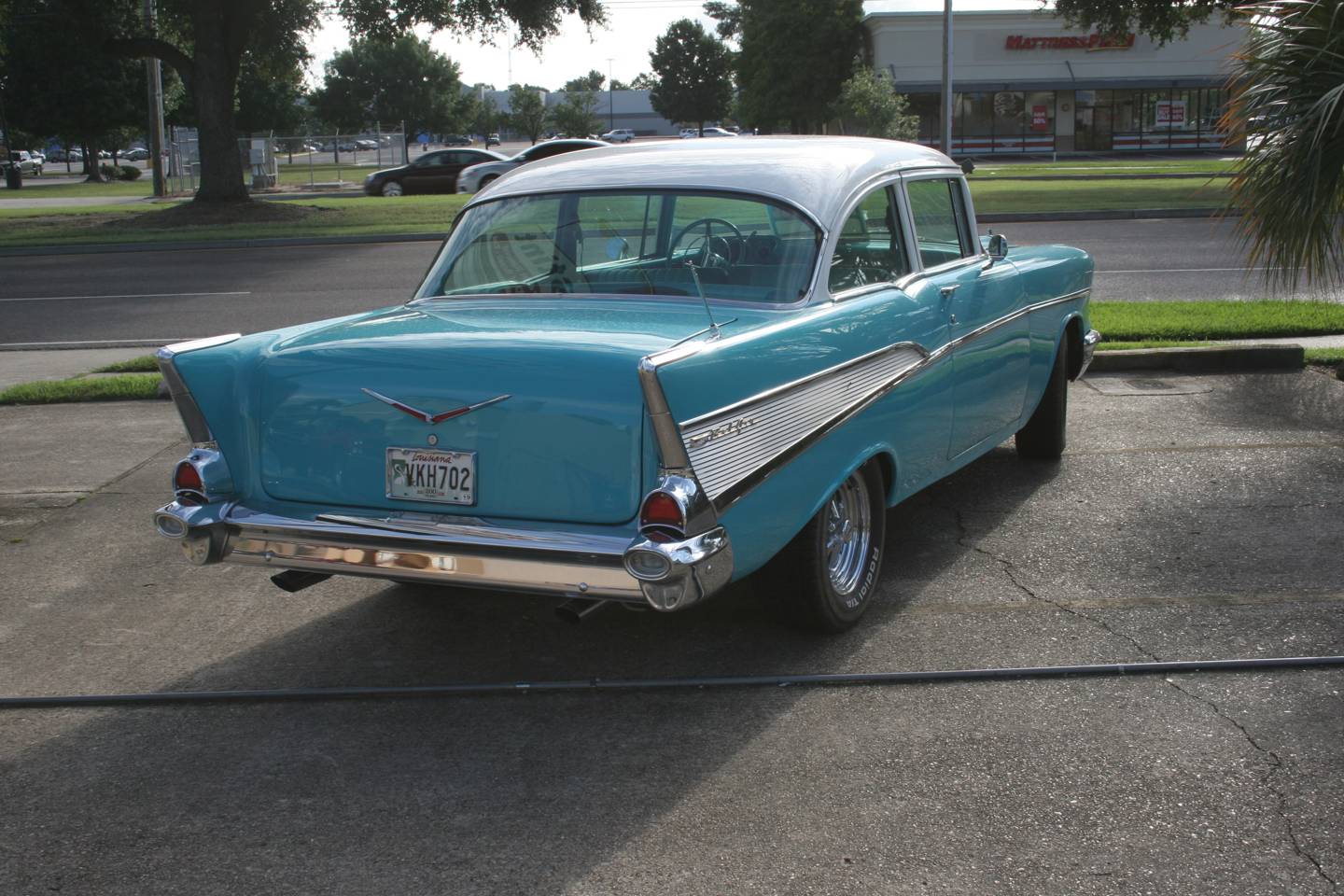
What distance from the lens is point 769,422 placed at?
4.09 m

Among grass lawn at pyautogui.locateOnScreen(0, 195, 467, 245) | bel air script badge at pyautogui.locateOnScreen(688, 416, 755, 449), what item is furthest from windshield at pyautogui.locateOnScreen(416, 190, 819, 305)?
grass lawn at pyautogui.locateOnScreen(0, 195, 467, 245)

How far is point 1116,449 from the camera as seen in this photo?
7.29m

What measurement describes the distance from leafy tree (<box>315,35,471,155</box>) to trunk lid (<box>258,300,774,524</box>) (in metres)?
77.7

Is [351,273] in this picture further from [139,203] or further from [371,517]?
[139,203]

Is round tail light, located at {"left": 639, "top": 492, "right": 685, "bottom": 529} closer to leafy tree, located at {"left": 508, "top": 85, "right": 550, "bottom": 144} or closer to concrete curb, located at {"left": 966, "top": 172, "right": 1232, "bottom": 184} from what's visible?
concrete curb, located at {"left": 966, "top": 172, "right": 1232, "bottom": 184}

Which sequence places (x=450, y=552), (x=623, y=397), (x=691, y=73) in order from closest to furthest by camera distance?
(x=623, y=397) → (x=450, y=552) → (x=691, y=73)

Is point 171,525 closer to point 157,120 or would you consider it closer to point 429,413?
point 429,413

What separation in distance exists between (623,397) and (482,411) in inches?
18.0

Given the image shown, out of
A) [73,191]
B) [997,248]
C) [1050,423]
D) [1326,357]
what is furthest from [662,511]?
[73,191]

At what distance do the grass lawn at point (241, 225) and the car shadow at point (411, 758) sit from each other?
700 inches

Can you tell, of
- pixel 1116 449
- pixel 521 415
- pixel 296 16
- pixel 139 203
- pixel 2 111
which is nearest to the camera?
pixel 521 415

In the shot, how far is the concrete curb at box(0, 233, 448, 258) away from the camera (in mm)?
21516

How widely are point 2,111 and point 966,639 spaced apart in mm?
66093

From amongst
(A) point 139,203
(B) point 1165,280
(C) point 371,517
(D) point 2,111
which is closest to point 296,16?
(A) point 139,203
